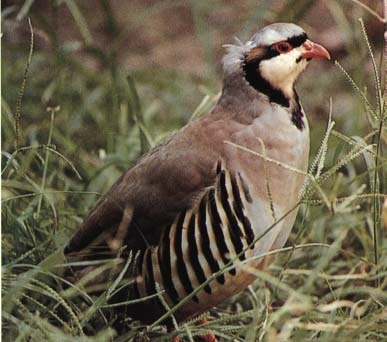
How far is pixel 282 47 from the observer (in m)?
2.67

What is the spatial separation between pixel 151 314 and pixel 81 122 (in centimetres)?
149

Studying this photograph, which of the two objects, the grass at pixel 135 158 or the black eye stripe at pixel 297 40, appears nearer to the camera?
the grass at pixel 135 158

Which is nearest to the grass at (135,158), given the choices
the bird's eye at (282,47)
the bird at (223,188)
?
the bird at (223,188)

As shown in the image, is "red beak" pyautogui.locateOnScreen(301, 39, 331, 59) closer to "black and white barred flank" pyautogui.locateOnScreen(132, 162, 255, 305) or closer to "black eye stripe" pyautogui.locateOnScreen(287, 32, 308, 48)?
"black eye stripe" pyautogui.locateOnScreen(287, 32, 308, 48)

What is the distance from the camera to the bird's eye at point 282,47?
8.76 ft

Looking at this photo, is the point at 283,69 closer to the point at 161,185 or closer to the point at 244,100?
the point at 244,100

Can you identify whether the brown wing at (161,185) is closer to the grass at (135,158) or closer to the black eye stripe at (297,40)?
the grass at (135,158)

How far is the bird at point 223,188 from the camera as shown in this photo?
8.66ft

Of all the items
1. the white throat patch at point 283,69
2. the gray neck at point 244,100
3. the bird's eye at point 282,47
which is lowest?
the gray neck at point 244,100

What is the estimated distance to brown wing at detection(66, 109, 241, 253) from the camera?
2688 mm

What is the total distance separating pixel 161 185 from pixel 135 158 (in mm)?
952

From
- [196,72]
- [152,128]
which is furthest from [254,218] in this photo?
[196,72]

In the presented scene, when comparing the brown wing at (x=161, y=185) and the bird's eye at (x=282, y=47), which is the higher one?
the bird's eye at (x=282, y=47)

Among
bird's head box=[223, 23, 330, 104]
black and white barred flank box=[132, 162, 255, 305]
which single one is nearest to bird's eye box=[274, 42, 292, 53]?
bird's head box=[223, 23, 330, 104]
